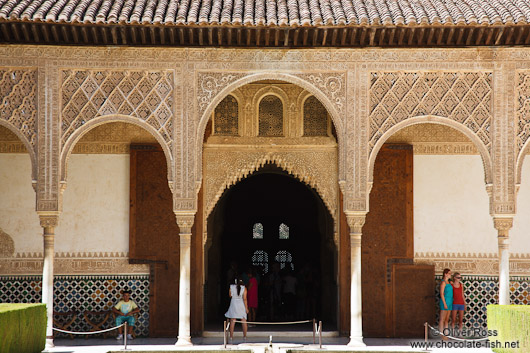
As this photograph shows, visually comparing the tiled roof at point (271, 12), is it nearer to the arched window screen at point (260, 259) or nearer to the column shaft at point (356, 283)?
the column shaft at point (356, 283)

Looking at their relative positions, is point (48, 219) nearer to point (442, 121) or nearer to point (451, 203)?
point (442, 121)

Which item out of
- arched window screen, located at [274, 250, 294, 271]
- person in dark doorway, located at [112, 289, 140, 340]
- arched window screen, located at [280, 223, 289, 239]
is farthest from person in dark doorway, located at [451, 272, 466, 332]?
arched window screen, located at [280, 223, 289, 239]

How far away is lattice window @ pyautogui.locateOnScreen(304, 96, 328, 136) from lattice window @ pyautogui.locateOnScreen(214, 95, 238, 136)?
1070 mm

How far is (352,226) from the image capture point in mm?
11273

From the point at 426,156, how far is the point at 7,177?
20.8 feet

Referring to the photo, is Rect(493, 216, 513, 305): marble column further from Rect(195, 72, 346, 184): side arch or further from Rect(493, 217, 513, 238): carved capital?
Rect(195, 72, 346, 184): side arch

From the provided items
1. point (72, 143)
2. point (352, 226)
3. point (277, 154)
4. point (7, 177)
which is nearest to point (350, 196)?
point (352, 226)

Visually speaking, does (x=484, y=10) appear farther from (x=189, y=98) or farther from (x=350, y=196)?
(x=189, y=98)

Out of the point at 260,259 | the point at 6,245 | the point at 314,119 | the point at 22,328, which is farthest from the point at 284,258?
the point at 22,328

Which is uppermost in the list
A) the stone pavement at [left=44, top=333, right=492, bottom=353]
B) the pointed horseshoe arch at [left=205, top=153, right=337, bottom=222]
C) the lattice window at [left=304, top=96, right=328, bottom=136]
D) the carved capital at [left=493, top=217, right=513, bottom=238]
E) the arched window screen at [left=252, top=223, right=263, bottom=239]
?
the lattice window at [left=304, top=96, right=328, bottom=136]

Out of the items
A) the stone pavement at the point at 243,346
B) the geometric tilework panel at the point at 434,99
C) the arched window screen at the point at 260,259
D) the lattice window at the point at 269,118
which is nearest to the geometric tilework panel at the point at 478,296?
the stone pavement at the point at 243,346

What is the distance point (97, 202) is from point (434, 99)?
5.21 meters

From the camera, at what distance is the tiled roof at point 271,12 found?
10836 mm

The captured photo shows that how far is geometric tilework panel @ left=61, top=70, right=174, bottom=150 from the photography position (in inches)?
439
